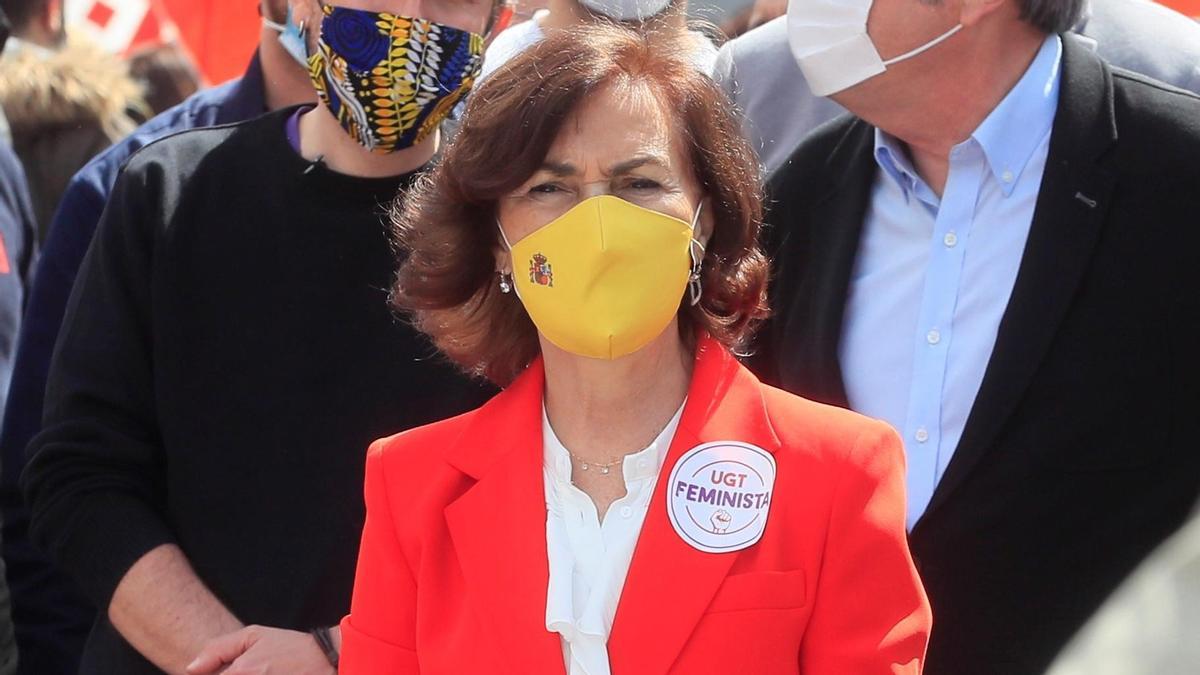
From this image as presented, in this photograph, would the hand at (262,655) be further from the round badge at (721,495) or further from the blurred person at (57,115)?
the blurred person at (57,115)

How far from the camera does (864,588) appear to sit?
238 cm

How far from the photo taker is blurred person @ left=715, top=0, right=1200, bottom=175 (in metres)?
3.60

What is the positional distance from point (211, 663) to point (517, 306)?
846mm

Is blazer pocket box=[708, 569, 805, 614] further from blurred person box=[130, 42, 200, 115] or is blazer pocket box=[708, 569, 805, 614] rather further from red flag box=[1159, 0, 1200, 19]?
blurred person box=[130, 42, 200, 115]

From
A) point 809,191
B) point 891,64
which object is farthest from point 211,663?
point 891,64

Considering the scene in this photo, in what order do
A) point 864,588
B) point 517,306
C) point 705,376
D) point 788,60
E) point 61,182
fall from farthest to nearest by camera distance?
point 61,182
point 788,60
point 517,306
point 705,376
point 864,588

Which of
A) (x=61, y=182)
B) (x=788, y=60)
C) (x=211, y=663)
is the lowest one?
(x=61, y=182)

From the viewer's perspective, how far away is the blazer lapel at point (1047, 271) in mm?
2926

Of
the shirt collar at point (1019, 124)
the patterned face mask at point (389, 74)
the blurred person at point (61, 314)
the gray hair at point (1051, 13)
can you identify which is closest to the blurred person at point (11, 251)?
the blurred person at point (61, 314)

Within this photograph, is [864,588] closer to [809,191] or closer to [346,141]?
[809,191]

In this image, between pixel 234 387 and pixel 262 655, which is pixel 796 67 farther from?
pixel 262 655

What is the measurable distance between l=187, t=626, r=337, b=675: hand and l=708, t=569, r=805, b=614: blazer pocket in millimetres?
865

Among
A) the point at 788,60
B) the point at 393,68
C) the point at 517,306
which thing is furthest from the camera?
the point at 788,60

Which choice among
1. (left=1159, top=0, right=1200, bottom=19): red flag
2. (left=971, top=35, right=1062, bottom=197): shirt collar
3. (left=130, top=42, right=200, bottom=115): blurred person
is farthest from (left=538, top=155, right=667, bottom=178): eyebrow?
(left=130, top=42, right=200, bottom=115): blurred person
